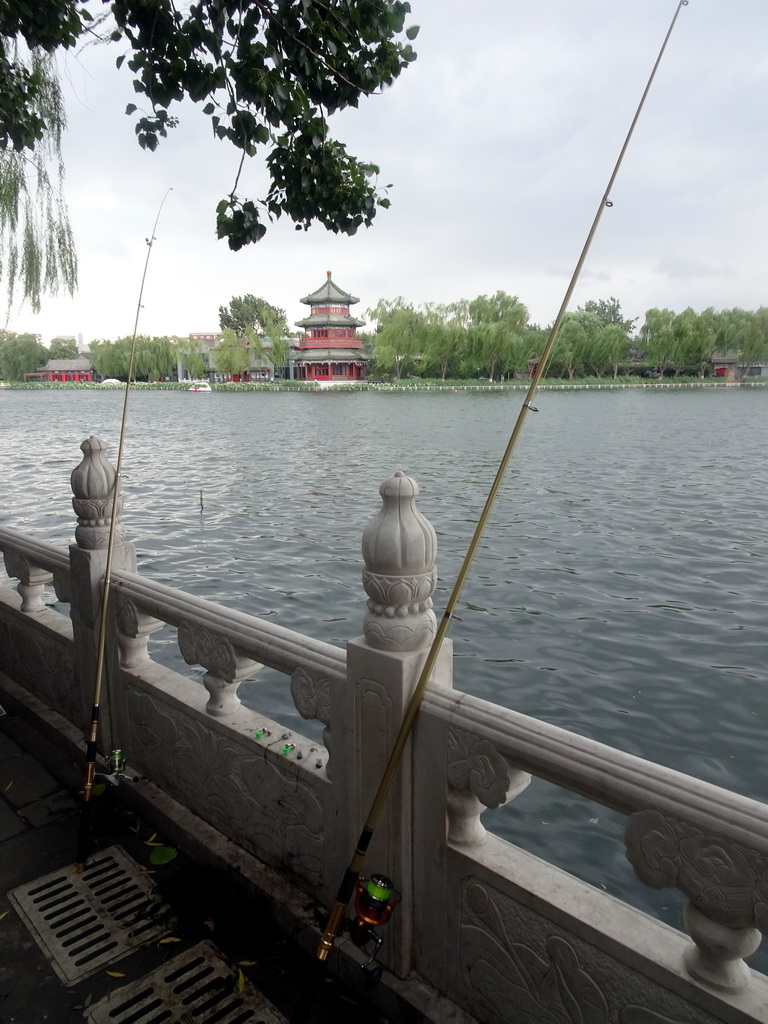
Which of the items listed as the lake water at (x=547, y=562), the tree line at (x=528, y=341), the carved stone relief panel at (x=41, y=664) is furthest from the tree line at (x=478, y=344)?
the carved stone relief panel at (x=41, y=664)

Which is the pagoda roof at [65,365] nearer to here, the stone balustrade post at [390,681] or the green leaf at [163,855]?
the green leaf at [163,855]

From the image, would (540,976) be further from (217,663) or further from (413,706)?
(217,663)

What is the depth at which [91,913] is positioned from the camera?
7.94 feet

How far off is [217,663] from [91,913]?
0.94 metres

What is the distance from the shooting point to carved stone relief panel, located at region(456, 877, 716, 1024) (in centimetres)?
150

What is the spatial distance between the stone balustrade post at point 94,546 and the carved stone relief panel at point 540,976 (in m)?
1.86

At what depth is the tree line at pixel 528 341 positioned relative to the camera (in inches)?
2603

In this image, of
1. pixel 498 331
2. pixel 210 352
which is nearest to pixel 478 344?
pixel 498 331

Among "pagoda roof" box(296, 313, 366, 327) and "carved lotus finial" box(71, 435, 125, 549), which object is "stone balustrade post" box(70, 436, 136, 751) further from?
"pagoda roof" box(296, 313, 366, 327)

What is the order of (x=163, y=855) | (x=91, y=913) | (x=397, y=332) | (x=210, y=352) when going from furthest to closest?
(x=210, y=352), (x=397, y=332), (x=163, y=855), (x=91, y=913)

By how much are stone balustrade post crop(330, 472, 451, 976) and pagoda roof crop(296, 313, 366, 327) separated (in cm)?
7352

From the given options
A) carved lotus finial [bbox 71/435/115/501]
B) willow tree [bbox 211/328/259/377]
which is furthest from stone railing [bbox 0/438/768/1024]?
willow tree [bbox 211/328/259/377]

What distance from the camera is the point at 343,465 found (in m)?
22.3

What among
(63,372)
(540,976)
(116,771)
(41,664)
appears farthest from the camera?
(63,372)
